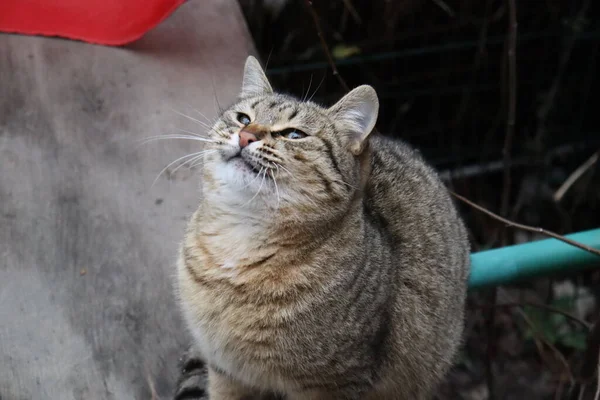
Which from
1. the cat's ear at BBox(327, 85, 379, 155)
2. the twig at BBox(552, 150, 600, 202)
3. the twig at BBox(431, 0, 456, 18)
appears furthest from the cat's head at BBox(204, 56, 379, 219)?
Result: the twig at BBox(552, 150, 600, 202)

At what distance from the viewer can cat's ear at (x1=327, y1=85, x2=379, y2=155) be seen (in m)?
2.18

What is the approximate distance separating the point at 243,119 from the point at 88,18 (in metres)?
1.50

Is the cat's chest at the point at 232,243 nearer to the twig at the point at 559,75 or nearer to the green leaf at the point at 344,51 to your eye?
the green leaf at the point at 344,51

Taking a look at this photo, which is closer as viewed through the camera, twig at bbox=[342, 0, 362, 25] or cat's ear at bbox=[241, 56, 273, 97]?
cat's ear at bbox=[241, 56, 273, 97]

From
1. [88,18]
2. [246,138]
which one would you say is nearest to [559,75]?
[88,18]

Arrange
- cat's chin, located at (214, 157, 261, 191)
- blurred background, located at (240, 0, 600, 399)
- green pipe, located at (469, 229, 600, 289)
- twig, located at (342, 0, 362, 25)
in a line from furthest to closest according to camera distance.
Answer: blurred background, located at (240, 0, 600, 399)
twig, located at (342, 0, 362, 25)
green pipe, located at (469, 229, 600, 289)
cat's chin, located at (214, 157, 261, 191)

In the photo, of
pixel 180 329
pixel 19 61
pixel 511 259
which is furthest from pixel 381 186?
pixel 19 61

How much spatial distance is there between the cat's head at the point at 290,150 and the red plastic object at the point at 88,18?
4.10 feet

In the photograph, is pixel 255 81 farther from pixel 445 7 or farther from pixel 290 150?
pixel 445 7

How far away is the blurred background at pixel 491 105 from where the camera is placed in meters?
4.19

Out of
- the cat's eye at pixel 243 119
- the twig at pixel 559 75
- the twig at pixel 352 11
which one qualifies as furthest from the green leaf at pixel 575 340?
the cat's eye at pixel 243 119

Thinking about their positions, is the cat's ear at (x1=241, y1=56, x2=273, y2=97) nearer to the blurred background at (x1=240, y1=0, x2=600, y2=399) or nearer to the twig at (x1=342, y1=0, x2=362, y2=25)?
the blurred background at (x1=240, y1=0, x2=600, y2=399)

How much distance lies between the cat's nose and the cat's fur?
0.01 metres

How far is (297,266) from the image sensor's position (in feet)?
6.96
